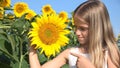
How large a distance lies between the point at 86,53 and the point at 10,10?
0.73 m

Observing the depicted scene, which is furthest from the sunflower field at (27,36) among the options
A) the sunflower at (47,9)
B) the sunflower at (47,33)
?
the sunflower at (47,9)

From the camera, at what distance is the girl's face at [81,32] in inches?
76.5

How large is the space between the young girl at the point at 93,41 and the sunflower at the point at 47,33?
0.07 meters

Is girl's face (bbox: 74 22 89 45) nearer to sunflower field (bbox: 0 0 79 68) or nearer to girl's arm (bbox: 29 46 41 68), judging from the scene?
sunflower field (bbox: 0 0 79 68)

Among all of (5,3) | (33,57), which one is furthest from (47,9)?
(33,57)

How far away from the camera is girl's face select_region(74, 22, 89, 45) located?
76.5 inches

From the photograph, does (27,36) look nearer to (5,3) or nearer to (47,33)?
(47,33)

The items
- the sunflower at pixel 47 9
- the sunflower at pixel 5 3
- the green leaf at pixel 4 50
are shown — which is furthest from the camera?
the sunflower at pixel 47 9

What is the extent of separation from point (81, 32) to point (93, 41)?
11 centimetres

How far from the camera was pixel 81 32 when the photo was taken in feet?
6.38

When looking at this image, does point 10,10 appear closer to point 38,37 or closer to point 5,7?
point 5,7

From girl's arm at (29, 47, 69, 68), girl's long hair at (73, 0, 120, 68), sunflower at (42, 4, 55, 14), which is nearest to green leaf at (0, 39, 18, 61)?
girl's arm at (29, 47, 69, 68)

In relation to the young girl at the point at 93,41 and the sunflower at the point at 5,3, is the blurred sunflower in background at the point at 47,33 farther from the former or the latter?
the sunflower at the point at 5,3

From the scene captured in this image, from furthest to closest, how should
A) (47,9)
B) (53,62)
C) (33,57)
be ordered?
1. (47,9)
2. (53,62)
3. (33,57)
